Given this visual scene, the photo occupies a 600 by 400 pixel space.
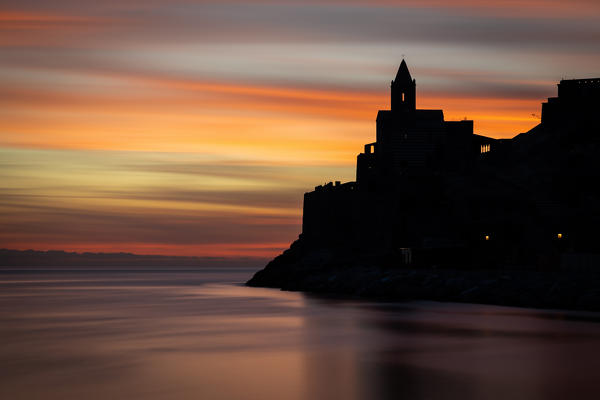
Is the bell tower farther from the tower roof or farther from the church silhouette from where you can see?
the church silhouette

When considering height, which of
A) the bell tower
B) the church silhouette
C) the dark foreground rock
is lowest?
the dark foreground rock

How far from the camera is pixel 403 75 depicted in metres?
94.3

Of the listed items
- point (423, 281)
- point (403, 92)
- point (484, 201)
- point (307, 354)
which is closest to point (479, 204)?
point (484, 201)

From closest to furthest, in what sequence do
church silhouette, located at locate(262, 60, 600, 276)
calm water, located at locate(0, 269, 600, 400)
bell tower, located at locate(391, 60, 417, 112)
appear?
calm water, located at locate(0, 269, 600, 400) → church silhouette, located at locate(262, 60, 600, 276) → bell tower, located at locate(391, 60, 417, 112)

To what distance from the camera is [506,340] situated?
31.0 m

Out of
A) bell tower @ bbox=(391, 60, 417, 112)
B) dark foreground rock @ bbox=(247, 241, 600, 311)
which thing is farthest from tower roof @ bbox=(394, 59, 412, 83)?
dark foreground rock @ bbox=(247, 241, 600, 311)

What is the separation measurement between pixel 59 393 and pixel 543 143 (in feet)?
199

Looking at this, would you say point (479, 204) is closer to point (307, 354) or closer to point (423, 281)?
point (423, 281)

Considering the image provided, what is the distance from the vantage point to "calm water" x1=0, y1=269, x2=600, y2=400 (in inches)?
805

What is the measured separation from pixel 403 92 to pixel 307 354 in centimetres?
6892

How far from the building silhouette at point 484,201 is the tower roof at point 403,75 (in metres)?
14.7

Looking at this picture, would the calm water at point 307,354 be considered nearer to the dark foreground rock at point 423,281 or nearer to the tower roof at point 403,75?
the dark foreground rock at point 423,281

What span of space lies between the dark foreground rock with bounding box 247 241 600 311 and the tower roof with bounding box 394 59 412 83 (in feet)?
82.7

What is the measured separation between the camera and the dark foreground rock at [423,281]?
143 ft
